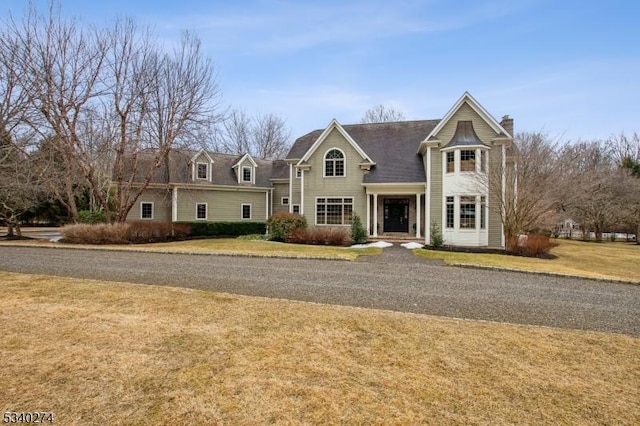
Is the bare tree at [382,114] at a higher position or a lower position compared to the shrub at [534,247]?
higher

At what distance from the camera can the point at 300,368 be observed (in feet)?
12.3

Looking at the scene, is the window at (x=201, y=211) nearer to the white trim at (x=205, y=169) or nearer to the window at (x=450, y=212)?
the white trim at (x=205, y=169)

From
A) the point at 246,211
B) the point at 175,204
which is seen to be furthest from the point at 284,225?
the point at 175,204

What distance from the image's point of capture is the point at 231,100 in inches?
888

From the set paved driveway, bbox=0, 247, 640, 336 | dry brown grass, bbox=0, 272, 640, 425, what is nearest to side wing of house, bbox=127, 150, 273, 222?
paved driveway, bbox=0, 247, 640, 336

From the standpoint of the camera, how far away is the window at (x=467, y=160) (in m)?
17.5

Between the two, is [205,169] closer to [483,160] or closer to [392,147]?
[392,147]

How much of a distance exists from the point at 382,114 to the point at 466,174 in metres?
28.4

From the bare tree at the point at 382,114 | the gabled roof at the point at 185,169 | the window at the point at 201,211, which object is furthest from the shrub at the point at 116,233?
the bare tree at the point at 382,114

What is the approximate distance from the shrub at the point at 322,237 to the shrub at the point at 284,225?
538 mm

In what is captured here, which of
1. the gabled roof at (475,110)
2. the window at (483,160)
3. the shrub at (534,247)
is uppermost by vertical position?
the gabled roof at (475,110)

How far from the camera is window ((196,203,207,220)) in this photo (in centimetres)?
2474

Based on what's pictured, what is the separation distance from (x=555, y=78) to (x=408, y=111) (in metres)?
27.8

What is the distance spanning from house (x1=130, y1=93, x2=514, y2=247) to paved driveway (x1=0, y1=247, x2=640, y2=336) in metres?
7.03
